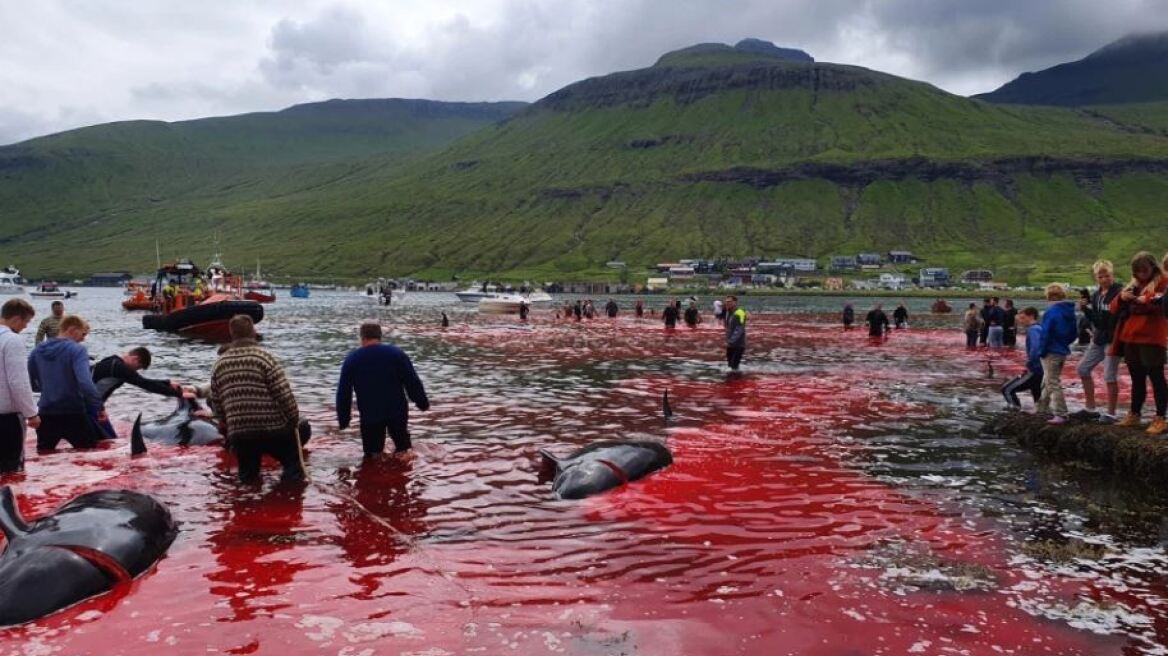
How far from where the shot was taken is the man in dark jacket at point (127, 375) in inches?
509

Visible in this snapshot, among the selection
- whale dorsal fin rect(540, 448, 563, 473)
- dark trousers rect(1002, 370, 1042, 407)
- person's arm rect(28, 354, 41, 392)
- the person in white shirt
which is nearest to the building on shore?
dark trousers rect(1002, 370, 1042, 407)

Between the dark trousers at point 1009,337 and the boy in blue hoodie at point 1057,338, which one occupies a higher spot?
the boy in blue hoodie at point 1057,338

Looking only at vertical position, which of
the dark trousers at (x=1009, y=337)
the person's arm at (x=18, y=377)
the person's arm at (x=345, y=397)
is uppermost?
the person's arm at (x=18, y=377)

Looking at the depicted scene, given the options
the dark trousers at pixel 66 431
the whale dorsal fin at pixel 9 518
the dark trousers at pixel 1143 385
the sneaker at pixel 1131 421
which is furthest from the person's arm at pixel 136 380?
the sneaker at pixel 1131 421

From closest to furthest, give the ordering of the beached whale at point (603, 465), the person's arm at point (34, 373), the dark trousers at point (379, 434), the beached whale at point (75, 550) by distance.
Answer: the beached whale at point (75, 550), the beached whale at point (603, 465), the person's arm at point (34, 373), the dark trousers at point (379, 434)

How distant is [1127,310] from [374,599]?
1109 centimetres

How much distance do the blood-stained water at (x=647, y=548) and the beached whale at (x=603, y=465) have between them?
0.80 feet

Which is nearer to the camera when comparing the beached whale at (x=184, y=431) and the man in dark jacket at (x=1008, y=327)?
the beached whale at (x=184, y=431)

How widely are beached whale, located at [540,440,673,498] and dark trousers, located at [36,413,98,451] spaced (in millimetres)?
7456

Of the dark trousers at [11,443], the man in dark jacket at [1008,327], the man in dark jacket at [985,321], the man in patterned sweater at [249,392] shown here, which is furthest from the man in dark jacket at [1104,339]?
the man in dark jacket at [985,321]

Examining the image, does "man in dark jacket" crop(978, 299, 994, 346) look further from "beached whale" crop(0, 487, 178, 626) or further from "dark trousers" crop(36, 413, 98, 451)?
"beached whale" crop(0, 487, 178, 626)

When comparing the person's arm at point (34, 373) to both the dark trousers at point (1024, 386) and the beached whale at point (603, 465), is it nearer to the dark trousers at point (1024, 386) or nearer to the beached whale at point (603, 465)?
the beached whale at point (603, 465)

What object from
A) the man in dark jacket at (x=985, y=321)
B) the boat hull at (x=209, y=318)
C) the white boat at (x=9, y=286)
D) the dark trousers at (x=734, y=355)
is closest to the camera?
the dark trousers at (x=734, y=355)

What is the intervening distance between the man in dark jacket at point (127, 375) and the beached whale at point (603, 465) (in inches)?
259
